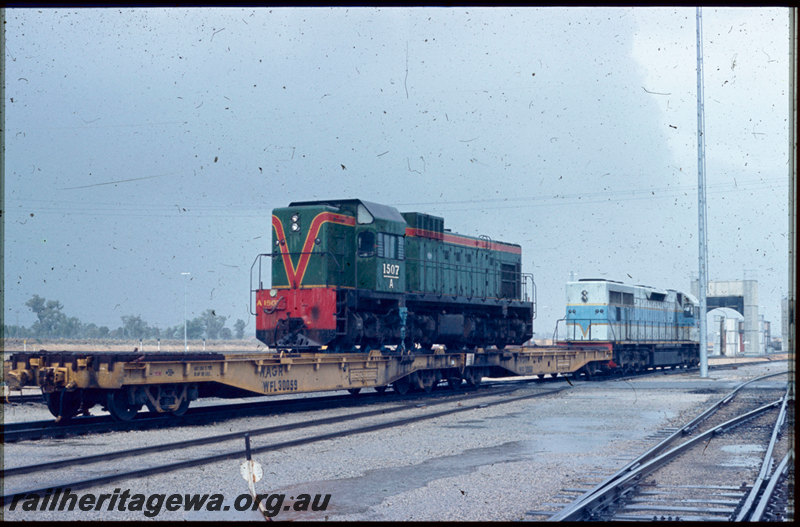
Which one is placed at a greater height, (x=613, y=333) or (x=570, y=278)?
(x=570, y=278)

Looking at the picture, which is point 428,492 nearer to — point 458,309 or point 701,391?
point 458,309

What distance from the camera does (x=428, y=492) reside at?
26.7ft

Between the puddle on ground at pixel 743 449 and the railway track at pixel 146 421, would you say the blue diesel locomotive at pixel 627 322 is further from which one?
the puddle on ground at pixel 743 449

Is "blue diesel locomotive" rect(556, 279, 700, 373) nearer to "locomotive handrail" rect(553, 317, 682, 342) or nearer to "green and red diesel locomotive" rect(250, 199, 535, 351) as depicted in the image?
"locomotive handrail" rect(553, 317, 682, 342)

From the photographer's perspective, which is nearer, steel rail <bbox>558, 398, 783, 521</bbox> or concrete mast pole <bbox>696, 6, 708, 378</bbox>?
steel rail <bbox>558, 398, 783, 521</bbox>

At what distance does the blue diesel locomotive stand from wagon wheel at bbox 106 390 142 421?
21.3 meters

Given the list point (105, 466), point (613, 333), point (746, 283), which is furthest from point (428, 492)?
point (746, 283)

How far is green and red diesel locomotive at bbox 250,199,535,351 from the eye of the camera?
1747cm

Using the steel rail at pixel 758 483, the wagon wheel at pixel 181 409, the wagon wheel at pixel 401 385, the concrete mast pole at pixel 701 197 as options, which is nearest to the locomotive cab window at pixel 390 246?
the wagon wheel at pixel 401 385

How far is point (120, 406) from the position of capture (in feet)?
42.8

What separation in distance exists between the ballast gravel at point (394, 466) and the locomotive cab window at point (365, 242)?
4052 millimetres

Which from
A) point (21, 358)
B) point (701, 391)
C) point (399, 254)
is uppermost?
point (399, 254)

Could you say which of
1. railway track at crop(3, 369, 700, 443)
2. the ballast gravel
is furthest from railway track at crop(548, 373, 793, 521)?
railway track at crop(3, 369, 700, 443)

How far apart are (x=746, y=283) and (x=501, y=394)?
7164 centimetres
